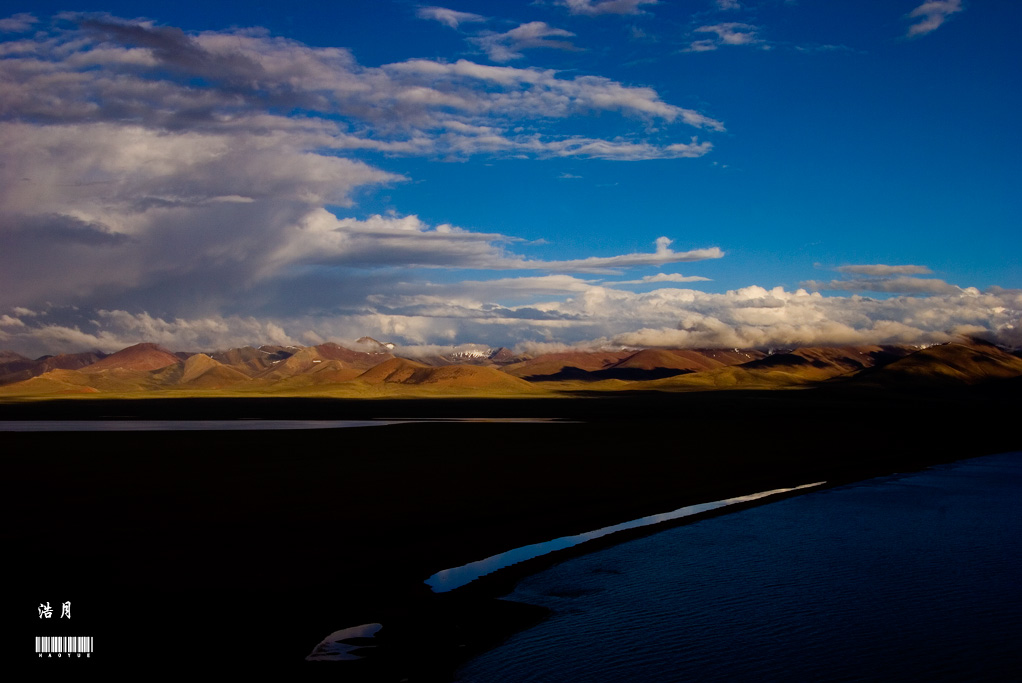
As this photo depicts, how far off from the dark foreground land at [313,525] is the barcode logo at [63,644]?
167mm

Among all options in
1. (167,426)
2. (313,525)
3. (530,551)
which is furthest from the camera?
(167,426)

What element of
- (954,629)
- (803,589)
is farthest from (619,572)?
(954,629)

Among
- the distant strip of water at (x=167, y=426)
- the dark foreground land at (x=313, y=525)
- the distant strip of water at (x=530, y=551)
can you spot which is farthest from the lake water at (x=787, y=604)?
the distant strip of water at (x=167, y=426)

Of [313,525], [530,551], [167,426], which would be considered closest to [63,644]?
[313,525]

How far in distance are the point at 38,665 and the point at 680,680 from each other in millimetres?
8804

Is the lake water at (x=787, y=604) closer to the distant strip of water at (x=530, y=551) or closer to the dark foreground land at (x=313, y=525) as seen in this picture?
the distant strip of water at (x=530, y=551)

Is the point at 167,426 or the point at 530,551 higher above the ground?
the point at 167,426

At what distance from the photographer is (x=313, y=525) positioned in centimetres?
2138

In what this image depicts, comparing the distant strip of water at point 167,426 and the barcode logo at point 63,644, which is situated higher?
the distant strip of water at point 167,426

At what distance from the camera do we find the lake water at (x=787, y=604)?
11.7m

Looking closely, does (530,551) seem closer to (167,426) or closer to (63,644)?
(63,644)

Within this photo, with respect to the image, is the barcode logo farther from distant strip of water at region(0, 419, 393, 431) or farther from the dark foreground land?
distant strip of water at region(0, 419, 393, 431)

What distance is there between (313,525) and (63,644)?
9811mm

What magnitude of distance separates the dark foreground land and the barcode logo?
167 millimetres
